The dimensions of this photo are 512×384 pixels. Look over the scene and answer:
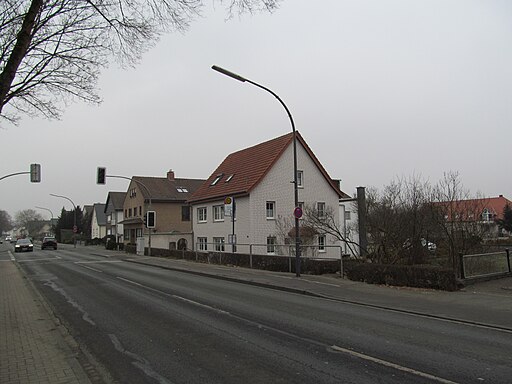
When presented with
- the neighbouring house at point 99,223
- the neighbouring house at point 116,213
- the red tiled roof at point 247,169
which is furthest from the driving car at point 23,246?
the neighbouring house at point 99,223

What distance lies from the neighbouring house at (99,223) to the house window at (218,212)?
53801 mm

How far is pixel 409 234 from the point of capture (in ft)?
58.7

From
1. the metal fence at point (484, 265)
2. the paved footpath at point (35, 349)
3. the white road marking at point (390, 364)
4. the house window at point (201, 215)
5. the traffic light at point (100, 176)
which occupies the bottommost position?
the white road marking at point (390, 364)

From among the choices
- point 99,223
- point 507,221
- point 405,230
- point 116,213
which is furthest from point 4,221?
point 405,230

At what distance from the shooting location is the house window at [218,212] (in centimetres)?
3267

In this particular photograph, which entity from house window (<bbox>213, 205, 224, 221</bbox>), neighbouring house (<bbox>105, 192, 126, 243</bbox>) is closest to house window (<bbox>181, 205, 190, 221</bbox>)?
neighbouring house (<bbox>105, 192, 126, 243</bbox>)

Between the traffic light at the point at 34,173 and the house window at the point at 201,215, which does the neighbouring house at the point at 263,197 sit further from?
the traffic light at the point at 34,173

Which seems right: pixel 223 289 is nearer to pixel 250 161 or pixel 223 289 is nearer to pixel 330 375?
pixel 330 375

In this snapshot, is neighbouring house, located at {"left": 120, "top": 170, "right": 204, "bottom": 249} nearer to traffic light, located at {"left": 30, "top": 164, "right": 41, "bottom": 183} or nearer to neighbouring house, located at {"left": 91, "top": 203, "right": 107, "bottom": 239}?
traffic light, located at {"left": 30, "top": 164, "right": 41, "bottom": 183}

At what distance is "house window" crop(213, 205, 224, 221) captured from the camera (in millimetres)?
32672

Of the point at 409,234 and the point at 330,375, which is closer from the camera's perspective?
the point at 330,375

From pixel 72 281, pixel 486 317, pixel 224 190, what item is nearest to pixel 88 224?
pixel 224 190

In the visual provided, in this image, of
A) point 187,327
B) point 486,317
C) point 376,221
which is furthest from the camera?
point 376,221

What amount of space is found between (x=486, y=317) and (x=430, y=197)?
9178 mm
